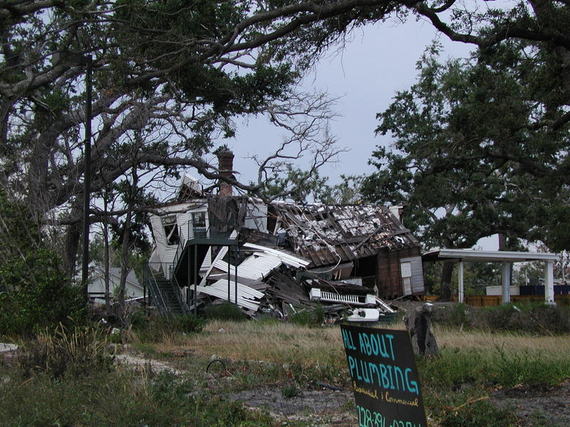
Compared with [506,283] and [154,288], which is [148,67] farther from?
[506,283]

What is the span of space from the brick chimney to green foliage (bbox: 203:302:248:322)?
482cm

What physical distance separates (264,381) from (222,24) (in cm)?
688

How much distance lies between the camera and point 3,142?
77.1 feet

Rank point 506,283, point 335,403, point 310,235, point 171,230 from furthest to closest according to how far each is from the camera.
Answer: point 506,283, point 171,230, point 310,235, point 335,403

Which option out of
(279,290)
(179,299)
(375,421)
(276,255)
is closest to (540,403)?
(375,421)

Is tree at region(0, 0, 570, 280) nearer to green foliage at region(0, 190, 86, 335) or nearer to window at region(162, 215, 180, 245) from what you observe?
green foliage at region(0, 190, 86, 335)

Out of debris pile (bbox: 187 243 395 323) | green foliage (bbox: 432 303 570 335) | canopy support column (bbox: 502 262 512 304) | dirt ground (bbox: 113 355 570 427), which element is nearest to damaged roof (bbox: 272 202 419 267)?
debris pile (bbox: 187 243 395 323)

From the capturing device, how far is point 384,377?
5113mm

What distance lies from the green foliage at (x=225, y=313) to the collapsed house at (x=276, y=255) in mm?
763

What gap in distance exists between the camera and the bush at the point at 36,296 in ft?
49.5

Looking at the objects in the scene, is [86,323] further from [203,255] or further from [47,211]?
[203,255]

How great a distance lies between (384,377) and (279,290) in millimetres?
25791

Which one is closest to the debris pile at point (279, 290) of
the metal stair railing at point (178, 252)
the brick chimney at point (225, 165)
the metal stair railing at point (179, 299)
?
the metal stair railing at point (179, 299)

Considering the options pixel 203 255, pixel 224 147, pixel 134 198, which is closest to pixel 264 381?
pixel 134 198
